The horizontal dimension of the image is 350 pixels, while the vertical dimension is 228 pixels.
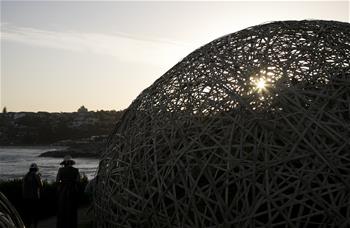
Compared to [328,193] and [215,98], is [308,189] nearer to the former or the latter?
[328,193]

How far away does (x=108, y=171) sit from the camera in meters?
6.34

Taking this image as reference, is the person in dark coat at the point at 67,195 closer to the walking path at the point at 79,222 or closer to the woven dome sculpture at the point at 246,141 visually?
the walking path at the point at 79,222

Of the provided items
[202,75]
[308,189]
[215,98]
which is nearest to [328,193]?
[308,189]

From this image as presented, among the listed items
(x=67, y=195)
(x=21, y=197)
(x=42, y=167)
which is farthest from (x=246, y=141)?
(x=42, y=167)

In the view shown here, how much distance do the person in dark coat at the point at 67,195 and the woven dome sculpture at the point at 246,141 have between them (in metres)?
1.40

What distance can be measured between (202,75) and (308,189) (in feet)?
6.61

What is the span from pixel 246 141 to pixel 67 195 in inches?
143

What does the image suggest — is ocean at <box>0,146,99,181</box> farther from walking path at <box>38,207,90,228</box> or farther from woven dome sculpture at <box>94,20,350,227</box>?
woven dome sculpture at <box>94,20,350,227</box>

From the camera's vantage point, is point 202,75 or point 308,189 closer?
point 308,189

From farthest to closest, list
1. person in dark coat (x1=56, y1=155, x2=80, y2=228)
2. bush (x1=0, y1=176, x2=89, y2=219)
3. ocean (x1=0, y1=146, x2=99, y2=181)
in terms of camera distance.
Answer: ocean (x1=0, y1=146, x2=99, y2=181) → bush (x1=0, y1=176, x2=89, y2=219) → person in dark coat (x1=56, y1=155, x2=80, y2=228)

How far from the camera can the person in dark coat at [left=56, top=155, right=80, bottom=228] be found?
7.52 meters

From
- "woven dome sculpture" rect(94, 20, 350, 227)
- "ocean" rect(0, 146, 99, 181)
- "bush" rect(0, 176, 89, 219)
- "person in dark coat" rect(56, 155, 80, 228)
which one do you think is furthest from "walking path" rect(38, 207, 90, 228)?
"ocean" rect(0, 146, 99, 181)

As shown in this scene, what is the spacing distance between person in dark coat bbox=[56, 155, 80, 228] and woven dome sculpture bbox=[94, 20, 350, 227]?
1396 millimetres

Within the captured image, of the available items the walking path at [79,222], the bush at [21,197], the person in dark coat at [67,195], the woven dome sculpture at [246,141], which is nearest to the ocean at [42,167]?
the bush at [21,197]
